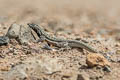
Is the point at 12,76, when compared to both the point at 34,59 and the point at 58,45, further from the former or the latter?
the point at 58,45

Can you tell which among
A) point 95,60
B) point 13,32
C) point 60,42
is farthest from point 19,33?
point 95,60

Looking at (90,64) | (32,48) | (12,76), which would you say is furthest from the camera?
(32,48)

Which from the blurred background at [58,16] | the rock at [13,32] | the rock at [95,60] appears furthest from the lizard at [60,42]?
the blurred background at [58,16]

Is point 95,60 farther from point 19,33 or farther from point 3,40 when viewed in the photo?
point 3,40

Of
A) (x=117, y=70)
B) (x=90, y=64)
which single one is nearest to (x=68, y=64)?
(x=90, y=64)

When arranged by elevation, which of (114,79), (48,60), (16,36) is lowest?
(114,79)

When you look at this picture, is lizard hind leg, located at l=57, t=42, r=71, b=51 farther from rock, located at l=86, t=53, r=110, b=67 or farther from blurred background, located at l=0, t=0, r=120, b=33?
blurred background, located at l=0, t=0, r=120, b=33

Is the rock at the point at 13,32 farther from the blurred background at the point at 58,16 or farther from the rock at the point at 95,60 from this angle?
the blurred background at the point at 58,16

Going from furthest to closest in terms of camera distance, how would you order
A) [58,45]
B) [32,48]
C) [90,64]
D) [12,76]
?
[58,45] < [32,48] < [90,64] < [12,76]

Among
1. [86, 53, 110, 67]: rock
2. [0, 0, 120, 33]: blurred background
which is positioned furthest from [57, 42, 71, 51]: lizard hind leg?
[0, 0, 120, 33]: blurred background
